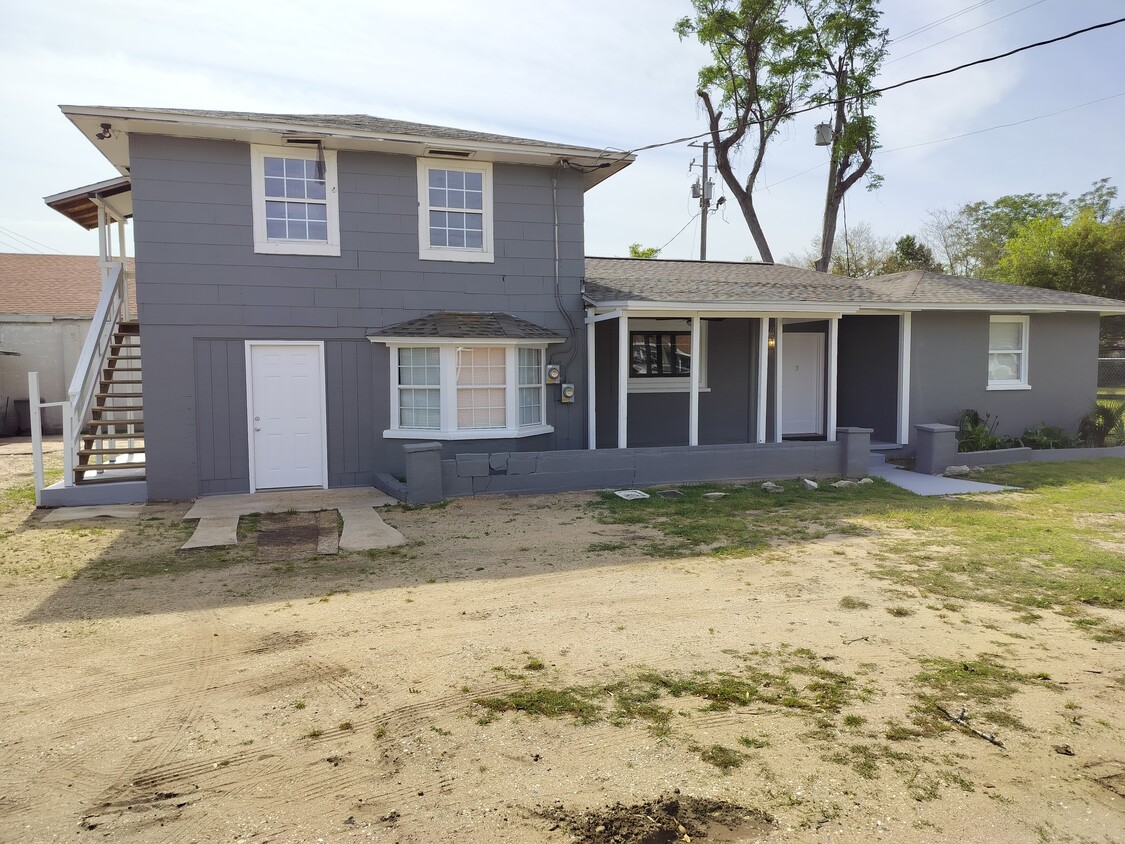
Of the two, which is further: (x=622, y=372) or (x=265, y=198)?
(x=622, y=372)

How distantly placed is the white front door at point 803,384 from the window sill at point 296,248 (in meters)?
8.78

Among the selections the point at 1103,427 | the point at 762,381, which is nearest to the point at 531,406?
the point at 762,381

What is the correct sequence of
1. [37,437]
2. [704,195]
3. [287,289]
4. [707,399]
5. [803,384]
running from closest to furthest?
[37,437] → [287,289] → [707,399] → [803,384] → [704,195]

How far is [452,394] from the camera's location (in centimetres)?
1127

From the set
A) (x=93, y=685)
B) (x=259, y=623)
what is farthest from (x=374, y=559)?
(x=93, y=685)

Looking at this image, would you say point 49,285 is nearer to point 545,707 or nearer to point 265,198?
point 265,198

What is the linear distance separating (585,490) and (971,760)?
7622mm

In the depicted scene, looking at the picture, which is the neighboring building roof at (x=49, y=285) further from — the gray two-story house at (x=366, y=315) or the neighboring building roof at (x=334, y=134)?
the neighboring building roof at (x=334, y=134)

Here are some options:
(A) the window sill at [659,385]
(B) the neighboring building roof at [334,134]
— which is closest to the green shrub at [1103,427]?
(A) the window sill at [659,385]

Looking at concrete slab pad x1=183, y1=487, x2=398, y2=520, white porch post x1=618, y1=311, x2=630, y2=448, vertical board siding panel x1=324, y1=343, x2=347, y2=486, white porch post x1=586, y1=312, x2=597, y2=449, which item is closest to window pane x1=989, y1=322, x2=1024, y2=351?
white porch post x1=618, y1=311, x2=630, y2=448

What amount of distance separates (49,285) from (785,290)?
2166cm

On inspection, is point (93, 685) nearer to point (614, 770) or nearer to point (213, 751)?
point (213, 751)

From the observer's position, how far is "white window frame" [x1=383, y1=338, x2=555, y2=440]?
11164 millimetres

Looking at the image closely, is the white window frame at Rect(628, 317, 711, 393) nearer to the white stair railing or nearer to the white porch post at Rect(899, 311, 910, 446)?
the white porch post at Rect(899, 311, 910, 446)
